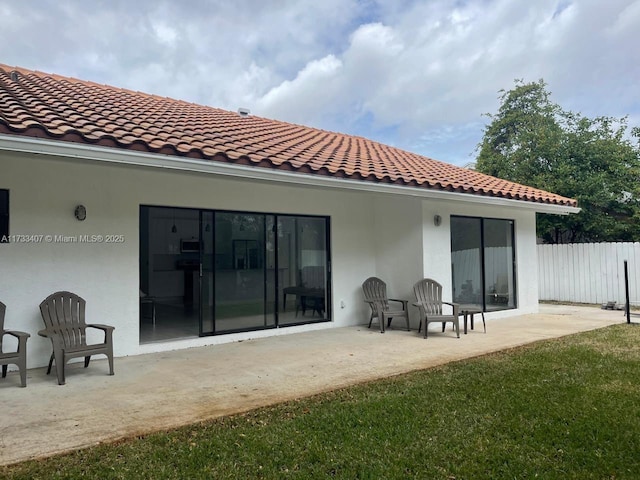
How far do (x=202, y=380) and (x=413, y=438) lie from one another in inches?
114

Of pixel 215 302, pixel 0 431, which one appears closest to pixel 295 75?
pixel 215 302

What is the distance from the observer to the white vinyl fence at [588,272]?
1304 cm

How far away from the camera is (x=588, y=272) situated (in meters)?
13.9

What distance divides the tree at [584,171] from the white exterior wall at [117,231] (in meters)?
9.30

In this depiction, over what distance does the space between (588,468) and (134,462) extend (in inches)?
133

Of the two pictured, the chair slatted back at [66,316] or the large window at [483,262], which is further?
the large window at [483,262]

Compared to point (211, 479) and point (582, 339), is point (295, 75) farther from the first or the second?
point (211, 479)

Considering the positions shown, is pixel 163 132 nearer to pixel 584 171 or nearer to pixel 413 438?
pixel 413 438

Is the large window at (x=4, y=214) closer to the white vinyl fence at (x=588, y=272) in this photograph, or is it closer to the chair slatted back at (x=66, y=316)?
the chair slatted back at (x=66, y=316)

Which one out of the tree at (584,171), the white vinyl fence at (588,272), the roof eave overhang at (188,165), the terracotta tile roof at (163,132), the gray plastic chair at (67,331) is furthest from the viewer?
the tree at (584,171)

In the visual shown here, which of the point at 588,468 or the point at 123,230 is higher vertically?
the point at 123,230

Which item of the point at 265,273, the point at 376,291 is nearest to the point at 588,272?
the point at 376,291

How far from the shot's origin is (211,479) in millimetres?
3244

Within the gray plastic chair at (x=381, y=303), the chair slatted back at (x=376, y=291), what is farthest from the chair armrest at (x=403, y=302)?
the chair slatted back at (x=376, y=291)
